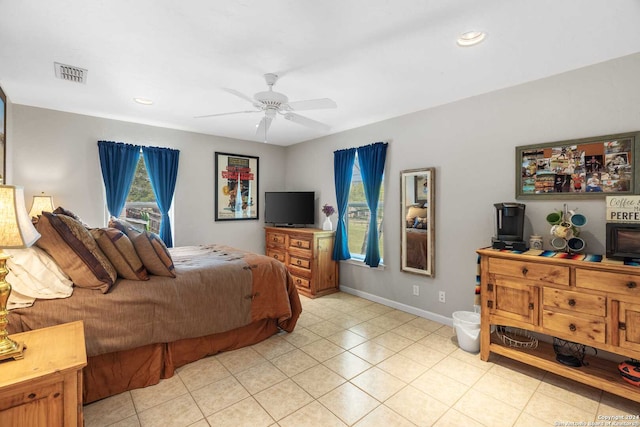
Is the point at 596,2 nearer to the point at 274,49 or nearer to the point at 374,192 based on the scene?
the point at 274,49

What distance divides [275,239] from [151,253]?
2672 millimetres

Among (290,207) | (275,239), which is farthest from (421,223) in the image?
(275,239)

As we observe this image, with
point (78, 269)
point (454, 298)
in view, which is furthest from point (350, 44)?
point (454, 298)

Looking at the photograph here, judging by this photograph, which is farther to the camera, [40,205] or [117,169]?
[117,169]

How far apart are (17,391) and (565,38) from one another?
11.3ft

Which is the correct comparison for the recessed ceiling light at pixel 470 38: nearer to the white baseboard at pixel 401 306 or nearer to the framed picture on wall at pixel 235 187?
the white baseboard at pixel 401 306

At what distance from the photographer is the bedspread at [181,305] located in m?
1.94

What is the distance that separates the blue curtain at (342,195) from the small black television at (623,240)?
2.81 metres

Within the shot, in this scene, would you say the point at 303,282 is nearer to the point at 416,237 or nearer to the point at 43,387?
the point at 416,237

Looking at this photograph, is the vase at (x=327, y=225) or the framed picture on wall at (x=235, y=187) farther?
the framed picture on wall at (x=235, y=187)

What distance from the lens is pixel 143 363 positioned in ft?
7.36

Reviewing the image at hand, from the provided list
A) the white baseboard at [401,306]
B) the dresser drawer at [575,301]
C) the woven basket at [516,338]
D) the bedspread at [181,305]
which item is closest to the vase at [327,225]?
the white baseboard at [401,306]

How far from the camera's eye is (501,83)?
8.96 feet

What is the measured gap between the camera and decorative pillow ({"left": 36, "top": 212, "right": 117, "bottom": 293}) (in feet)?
6.45
